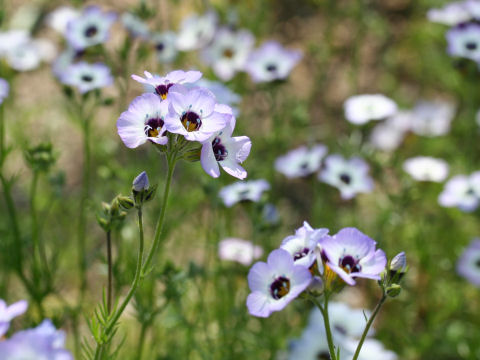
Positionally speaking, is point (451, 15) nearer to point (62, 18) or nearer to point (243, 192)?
point (243, 192)

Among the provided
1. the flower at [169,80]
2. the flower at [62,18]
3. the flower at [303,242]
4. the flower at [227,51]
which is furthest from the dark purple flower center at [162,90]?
the flower at [62,18]

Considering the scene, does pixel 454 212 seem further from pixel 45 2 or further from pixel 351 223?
pixel 45 2

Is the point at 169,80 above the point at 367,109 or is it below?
above

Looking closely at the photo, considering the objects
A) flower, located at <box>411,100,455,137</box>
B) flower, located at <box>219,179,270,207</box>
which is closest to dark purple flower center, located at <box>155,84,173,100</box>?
flower, located at <box>219,179,270,207</box>

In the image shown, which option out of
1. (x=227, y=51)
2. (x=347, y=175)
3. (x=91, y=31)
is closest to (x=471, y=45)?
A: (x=347, y=175)

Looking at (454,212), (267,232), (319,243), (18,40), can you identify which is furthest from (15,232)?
(454,212)

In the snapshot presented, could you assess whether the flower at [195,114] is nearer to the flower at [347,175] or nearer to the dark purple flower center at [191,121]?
the dark purple flower center at [191,121]
